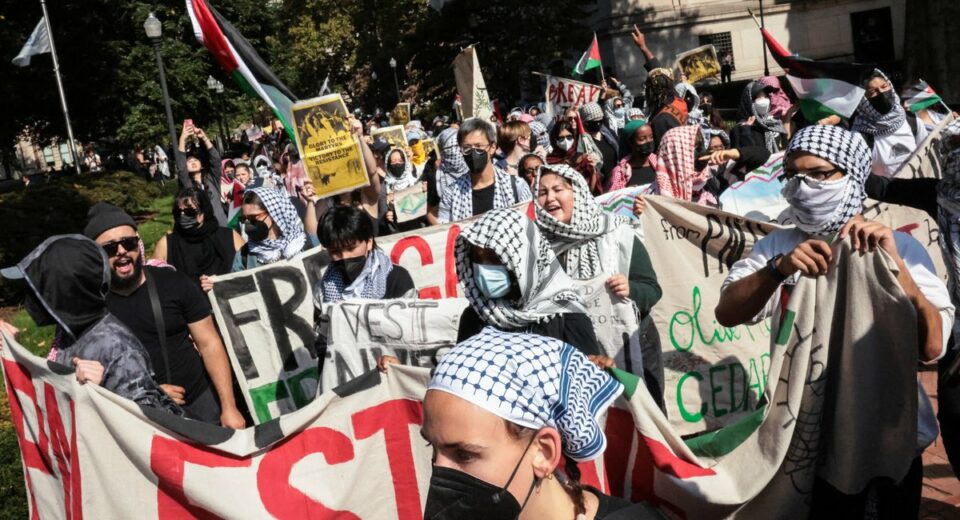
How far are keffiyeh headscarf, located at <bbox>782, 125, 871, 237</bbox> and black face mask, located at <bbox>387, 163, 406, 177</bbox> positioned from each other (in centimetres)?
854

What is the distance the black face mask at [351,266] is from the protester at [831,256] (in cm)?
220

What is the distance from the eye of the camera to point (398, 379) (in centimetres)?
409

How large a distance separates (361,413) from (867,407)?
1961 millimetres

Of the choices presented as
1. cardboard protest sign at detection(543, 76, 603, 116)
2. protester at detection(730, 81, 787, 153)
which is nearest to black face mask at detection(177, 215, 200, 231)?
protester at detection(730, 81, 787, 153)

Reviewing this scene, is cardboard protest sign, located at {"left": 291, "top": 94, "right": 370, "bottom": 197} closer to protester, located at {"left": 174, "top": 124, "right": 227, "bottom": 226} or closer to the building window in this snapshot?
protester, located at {"left": 174, "top": 124, "right": 227, "bottom": 226}

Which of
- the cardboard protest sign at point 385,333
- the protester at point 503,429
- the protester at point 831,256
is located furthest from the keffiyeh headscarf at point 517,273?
the protester at point 503,429

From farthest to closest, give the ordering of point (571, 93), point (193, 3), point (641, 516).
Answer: point (571, 93) < point (193, 3) < point (641, 516)

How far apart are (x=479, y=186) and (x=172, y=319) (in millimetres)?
2829

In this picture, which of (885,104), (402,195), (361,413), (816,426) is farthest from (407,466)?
(402,195)

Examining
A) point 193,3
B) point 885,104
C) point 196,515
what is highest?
point 193,3

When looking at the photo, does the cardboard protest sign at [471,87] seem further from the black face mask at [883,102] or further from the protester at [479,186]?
the black face mask at [883,102]

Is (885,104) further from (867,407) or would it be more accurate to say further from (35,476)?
(35,476)

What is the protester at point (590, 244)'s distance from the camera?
15.0 ft

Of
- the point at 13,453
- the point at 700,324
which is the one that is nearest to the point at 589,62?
the point at 700,324
